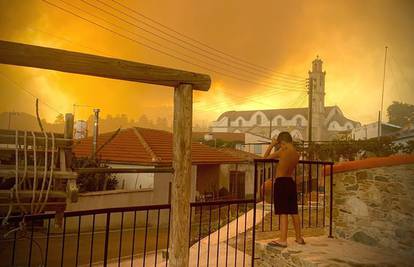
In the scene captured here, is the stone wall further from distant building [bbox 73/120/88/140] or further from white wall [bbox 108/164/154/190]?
Answer: distant building [bbox 73/120/88/140]

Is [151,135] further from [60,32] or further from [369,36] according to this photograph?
[369,36]

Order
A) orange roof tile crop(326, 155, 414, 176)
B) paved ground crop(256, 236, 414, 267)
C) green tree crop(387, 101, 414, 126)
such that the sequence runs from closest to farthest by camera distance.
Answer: paved ground crop(256, 236, 414, 267), orange roof tile crop(326, 155, 414, 176), green tree crop(387, 101, 414, 126)

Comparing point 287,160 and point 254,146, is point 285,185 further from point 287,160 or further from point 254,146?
point 254,146

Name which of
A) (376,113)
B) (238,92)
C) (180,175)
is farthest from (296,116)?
(180,175)

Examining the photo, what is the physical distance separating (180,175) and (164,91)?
71.7 ft

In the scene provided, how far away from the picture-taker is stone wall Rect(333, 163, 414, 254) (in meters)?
3.89

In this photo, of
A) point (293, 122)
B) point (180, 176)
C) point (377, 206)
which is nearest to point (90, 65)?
Result: point (180, 176)

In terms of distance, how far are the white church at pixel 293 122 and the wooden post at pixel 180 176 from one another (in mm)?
21314

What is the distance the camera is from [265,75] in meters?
22.1

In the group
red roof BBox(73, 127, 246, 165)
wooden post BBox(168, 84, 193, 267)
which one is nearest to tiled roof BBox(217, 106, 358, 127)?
red roof BBox(73, 127, 246, 165)

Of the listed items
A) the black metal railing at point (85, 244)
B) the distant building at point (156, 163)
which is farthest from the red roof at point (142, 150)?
the black metal railing at point (85, 244)

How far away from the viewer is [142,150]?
13.2m

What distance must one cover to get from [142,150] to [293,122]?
2247cm

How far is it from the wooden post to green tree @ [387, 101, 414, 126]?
12.2 metres
